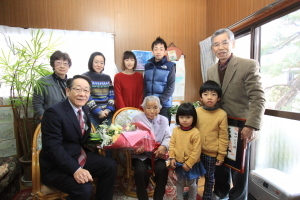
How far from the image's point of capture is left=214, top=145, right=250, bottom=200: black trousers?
66.7 inches

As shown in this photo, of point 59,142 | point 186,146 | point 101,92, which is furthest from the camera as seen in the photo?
point 101,92

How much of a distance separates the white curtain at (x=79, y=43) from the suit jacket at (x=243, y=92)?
200cm

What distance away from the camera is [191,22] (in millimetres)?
3434

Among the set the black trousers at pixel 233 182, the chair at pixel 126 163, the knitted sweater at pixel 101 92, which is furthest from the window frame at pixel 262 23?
the knitted sweater at pixel 101 92

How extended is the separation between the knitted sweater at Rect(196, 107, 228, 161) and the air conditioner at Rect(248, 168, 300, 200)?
1.42 ft

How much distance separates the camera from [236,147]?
157 centimetres

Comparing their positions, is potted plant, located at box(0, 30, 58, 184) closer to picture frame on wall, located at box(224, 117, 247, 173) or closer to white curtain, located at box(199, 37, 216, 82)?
picture frame on wall, located at box(224, 117, 247, 173)

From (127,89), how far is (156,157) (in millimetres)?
1088

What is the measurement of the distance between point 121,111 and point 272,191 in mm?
1743

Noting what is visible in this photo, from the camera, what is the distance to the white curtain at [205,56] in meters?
3.10

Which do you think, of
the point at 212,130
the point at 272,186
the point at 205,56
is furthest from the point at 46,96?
the point at 205,56

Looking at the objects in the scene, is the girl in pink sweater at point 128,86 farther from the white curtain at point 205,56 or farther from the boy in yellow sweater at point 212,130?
Answer: the white curtain at point 205,56

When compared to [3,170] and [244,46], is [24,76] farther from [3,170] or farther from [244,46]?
[244,46]

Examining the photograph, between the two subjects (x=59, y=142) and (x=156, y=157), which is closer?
(x=59, y=142)
